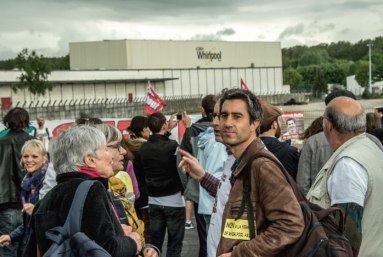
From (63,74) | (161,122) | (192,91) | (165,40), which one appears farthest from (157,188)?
(165,40)

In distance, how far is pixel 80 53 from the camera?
68.9 m

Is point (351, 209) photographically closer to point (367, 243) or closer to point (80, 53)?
point (367, 243)

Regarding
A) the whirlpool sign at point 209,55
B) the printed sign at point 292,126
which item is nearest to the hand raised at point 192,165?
the printed sign at point 292,126

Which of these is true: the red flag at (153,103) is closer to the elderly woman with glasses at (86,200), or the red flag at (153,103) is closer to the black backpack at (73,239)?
the elderly woman with glasses at (86,200)

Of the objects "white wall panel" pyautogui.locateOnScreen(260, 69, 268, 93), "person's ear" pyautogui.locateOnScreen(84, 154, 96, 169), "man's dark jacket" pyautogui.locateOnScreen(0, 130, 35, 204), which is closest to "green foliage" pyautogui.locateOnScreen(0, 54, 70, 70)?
"white wall panel" pyautogui.locateOnScreen(260, 69, 268, 93)

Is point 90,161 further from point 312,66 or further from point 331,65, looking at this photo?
point 331,65

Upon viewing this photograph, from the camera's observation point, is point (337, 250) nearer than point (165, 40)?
Yes

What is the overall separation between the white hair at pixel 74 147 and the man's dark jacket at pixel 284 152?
2167mm

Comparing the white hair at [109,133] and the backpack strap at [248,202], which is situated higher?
the white hair at [109,133]

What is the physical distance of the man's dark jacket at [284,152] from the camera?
445 cm

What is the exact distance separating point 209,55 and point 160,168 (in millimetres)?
68001

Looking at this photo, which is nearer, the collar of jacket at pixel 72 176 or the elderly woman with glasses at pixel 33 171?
the collar of jacket at pixel 72 176

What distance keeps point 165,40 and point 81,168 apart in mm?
68070

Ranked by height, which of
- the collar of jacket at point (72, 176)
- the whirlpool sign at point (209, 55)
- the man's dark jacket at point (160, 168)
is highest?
the whirlpool sign at point (209, 55)
